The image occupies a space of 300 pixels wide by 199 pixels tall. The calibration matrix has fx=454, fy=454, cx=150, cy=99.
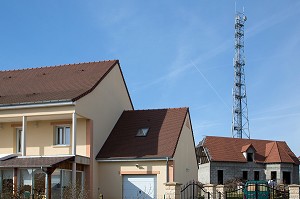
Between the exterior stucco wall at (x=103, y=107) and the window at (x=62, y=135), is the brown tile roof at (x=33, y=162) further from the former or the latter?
the window at (x=62, y=135)

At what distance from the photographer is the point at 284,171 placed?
48.7 metres

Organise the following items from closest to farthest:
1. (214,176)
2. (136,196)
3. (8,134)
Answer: (136,196), (8,134), (214,176)

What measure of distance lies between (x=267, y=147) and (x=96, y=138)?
30734 millimetres

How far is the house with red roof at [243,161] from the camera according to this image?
46250mm

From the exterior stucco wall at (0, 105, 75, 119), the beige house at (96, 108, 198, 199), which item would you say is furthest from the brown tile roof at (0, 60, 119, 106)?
the beige house at (96, 108, 198, 199)

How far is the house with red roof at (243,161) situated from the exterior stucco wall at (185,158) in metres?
16.0

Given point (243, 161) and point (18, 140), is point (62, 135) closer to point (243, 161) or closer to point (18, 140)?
point (18, 140)

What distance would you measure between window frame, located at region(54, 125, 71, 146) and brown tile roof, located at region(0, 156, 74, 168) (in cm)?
268

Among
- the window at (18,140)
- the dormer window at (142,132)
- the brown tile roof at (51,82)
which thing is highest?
the brown tile roof at (51,82)

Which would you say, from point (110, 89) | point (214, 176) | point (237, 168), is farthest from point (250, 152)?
point (110, 89)

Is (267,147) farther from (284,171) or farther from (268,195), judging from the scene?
(268,195)

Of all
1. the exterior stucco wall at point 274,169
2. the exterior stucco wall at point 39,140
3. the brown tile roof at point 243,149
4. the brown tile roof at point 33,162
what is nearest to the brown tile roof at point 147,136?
the exterior stucco wall at point 39,140

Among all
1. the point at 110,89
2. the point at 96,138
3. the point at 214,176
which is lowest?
the point at 214,176

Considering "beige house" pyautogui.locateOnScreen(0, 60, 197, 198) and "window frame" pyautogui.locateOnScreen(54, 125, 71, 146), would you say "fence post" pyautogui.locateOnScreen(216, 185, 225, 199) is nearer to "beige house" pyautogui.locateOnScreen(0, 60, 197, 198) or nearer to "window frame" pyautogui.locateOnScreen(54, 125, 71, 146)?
"beige house" pyautogui.locateOnScreen(0, 60, 197, 198)
